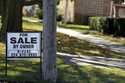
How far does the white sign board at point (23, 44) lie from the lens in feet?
35.7

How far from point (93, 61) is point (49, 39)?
4.86 m

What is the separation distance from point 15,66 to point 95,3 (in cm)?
3282

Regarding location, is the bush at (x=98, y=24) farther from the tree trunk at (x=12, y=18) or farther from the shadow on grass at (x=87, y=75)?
the shadow on grass at (x=87, y=75)

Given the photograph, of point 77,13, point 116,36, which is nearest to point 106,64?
point 116,36

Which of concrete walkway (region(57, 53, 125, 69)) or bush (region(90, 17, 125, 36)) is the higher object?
bush (region(90, 17, 125, 36))

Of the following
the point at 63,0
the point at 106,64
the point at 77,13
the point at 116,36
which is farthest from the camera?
the point at 63,0

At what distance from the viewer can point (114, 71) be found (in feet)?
42.5

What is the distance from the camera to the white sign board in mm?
10867

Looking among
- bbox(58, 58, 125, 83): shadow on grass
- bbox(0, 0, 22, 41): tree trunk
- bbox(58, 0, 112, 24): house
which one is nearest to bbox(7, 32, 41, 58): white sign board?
bbox(58, 58, 125, 83): shadow on grass

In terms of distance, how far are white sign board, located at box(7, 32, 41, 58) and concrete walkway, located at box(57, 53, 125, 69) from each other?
11.2ft

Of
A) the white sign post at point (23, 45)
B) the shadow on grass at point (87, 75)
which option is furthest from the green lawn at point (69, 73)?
the white sign post at point (23, 45)

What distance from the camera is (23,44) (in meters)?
10.9

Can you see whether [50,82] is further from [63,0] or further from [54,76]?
[63,0]

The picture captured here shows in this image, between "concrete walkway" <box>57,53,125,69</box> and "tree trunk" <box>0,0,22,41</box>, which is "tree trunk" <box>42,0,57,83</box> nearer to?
"concrete walkway" <box>57,53,125,69</box>
